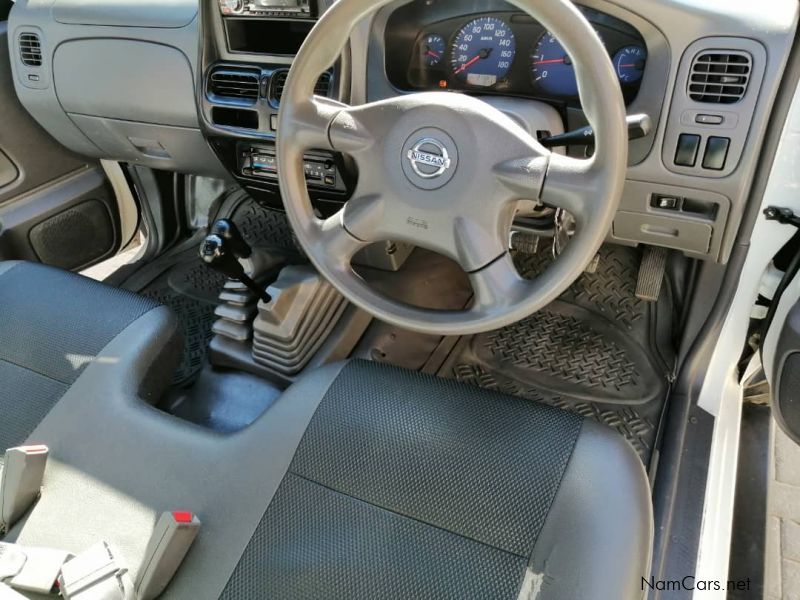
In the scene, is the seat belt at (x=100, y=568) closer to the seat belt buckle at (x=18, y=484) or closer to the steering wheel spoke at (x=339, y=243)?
the seat belt buckle at (x=18, y=484)

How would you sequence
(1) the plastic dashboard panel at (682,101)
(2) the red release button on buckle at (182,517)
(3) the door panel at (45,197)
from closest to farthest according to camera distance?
(2) the red release button on buckle at (182,517) → (1) the plastic dashboard panel at (682,101) → (3) the door panel at (45,197)

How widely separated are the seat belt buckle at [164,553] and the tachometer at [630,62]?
0.98 m

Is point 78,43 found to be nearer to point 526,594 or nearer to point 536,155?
point 536,155

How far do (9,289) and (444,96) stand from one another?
98 centimetres

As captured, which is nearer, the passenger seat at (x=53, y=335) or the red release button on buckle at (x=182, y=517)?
the red release button on buckle at (x=182, y=517)

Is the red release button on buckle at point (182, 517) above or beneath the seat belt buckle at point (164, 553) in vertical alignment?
above

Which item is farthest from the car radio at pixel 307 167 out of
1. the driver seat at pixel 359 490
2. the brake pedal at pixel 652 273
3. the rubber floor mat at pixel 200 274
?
the brake pedal at pixel 652 273

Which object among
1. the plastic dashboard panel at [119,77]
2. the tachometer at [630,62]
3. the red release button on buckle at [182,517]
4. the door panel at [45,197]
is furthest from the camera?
the door panel at [45,197]

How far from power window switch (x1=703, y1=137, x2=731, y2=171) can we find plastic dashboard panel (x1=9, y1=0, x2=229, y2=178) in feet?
3.46

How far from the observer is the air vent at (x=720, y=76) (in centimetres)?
100

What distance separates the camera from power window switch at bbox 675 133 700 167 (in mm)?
1077

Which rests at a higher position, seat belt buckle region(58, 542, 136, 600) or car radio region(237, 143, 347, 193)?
car radio region(237, 143, 347, 193)

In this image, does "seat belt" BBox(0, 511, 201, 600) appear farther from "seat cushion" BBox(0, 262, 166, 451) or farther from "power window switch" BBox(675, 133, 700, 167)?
"power window switch" BBox(675, 133, 700, 167)

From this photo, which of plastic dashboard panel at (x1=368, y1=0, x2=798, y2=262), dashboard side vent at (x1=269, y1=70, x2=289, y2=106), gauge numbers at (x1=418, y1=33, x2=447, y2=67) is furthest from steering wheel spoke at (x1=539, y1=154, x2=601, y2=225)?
dashboard side vent at (x1=269, y1=70, x2=289, y2=106)
